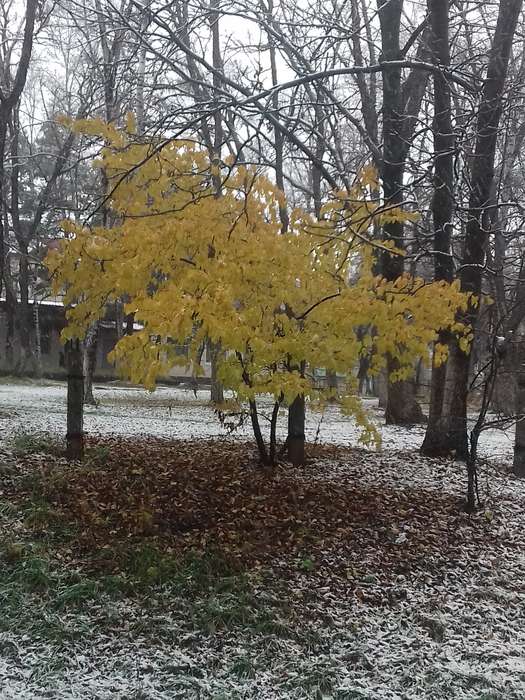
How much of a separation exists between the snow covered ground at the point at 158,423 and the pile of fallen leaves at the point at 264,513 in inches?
48.1

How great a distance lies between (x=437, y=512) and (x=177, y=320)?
3579 millimetres

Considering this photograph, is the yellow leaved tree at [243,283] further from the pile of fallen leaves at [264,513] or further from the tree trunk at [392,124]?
the tree trunk at [392,124]

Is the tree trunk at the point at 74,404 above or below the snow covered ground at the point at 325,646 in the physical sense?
above

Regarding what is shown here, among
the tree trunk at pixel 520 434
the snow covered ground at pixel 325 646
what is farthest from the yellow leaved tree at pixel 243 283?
the tree trunk at pixel 520 434

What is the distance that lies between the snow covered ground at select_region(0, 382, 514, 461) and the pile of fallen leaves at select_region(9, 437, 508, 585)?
4.01 feet

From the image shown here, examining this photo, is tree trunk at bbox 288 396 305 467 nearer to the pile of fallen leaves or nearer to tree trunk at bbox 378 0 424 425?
the pile of fallen leaves

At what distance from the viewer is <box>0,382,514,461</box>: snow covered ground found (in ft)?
30.3

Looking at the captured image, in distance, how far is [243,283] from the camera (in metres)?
4.80

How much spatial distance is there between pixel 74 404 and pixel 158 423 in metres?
4.21

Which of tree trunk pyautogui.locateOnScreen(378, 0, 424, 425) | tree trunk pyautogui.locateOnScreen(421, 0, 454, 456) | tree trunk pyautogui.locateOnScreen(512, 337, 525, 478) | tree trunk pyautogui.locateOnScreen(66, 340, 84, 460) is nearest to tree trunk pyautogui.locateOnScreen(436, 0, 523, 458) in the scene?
tree trunk pyautogui.locateOnScreen(421, 0, 454, 456)

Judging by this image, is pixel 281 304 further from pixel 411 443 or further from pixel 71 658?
pixel 411 443

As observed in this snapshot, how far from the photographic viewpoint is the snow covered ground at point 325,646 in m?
3.37

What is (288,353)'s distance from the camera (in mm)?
5391

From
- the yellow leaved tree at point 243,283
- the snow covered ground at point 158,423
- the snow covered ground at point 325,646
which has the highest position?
the yellow leaved tree at point 243,283
